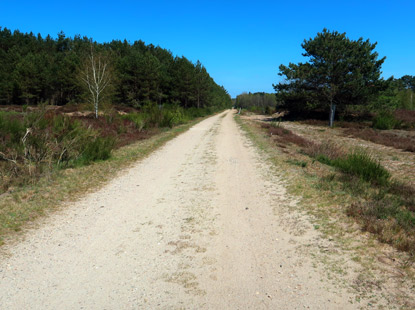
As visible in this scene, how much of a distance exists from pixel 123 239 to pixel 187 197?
7.27 ft

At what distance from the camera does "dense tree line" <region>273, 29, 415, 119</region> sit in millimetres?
29281

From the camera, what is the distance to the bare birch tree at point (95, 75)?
20.6 meters

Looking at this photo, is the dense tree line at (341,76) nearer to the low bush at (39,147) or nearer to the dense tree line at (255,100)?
the low bush at (39,147)

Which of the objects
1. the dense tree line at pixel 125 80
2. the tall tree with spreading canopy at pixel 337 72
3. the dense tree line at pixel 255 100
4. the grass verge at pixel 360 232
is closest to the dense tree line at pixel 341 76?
the tall tree with spreading canopy at pixel 337 72

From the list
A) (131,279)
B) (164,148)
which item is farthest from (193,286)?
(164,148)

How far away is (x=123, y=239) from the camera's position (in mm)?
4383

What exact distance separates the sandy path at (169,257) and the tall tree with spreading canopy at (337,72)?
90.6ft

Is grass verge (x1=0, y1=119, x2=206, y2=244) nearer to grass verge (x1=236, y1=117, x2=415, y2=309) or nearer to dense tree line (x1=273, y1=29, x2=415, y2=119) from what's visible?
grass verge (x1=236, y1=117, x2=415, y2=309)

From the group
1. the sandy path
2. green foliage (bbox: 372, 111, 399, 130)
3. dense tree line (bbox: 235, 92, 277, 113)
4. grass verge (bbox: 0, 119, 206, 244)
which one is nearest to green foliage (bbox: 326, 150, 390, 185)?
the sandy path

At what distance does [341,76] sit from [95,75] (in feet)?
81.6

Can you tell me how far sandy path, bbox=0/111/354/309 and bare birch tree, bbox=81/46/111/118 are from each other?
16.3 meters

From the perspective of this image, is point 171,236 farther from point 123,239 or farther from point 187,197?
point 187,197

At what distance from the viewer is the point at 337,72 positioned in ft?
97.4

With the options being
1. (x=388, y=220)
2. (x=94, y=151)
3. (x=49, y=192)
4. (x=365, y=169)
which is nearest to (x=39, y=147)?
(x=94, y=151)
